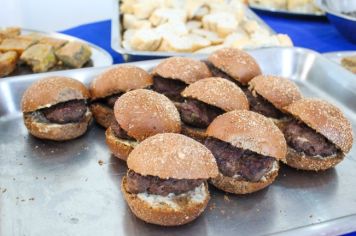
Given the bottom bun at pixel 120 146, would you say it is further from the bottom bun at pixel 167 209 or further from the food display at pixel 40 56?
the food display at pixel 40 56

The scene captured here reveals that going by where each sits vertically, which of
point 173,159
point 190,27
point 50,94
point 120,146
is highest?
point 173,159

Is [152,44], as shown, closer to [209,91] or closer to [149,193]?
[209,91]

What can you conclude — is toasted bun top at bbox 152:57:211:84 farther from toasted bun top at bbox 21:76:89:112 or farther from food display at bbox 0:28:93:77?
food display at bbox 0:28:93:77

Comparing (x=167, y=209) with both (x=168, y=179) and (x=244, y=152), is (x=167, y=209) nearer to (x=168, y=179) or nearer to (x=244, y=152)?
(x=168, y=179)

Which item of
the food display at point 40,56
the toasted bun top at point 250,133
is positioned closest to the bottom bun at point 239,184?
the toasted bun top at point 250,133

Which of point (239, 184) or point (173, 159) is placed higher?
point (173, 159)

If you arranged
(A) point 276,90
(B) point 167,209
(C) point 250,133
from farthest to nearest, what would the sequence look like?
(A) point 276,90 → (C) point 250,133 → (B) point 167,209

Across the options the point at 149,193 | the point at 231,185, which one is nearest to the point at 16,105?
the point at 149,193

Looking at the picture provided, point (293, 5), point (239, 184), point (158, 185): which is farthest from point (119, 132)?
point (293, 5)
